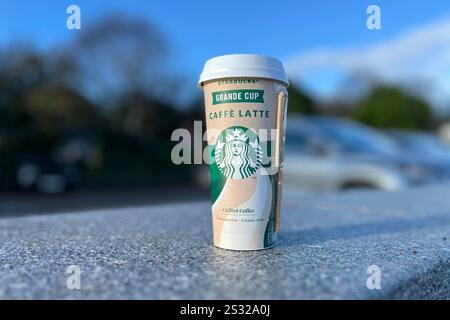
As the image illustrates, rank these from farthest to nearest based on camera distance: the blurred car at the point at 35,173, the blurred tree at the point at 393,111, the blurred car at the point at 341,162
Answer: the blurred tree at the point at 393,111, the blurred car at the point at 35,173, the blurred car at the point at 341,162

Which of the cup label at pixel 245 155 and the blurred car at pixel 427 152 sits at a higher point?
the cup label at pixel 245 155

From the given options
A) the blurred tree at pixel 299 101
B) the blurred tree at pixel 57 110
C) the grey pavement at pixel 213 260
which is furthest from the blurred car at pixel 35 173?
the blurred tree at pixel 299 101

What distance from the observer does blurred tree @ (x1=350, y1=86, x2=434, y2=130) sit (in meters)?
18.1

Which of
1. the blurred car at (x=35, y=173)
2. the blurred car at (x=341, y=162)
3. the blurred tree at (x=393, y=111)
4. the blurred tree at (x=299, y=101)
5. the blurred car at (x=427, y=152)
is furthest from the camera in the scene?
the blurred tree at (x=393, y=111)

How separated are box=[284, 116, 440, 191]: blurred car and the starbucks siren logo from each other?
11.7 feet

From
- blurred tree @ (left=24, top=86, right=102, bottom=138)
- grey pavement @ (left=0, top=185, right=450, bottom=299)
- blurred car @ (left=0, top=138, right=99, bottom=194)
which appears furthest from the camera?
blurred tree @ (left=24, top=86, right=102, bottom=138)

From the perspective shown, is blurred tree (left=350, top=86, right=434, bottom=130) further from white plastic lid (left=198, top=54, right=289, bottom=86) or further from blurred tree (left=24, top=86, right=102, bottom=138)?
white plastic lid (left=198, top=54, right=289, bottom=86)

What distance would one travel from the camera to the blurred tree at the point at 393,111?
59.3 ft

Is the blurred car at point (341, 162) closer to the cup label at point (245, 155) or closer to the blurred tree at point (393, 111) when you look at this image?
the cup label at point (245, 155)

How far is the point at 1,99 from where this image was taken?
10875 mm

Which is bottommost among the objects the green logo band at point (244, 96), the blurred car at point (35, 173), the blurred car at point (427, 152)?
the blurred car at point (35, 173)

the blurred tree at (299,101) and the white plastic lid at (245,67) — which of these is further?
the blurred tree at (299,101)

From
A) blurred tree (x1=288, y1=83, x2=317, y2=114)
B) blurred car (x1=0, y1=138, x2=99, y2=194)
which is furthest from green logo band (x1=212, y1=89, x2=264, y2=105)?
blurred tree (x1=288, y1=83, x2=317, y2=114)

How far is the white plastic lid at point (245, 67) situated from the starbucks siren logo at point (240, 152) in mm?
149
